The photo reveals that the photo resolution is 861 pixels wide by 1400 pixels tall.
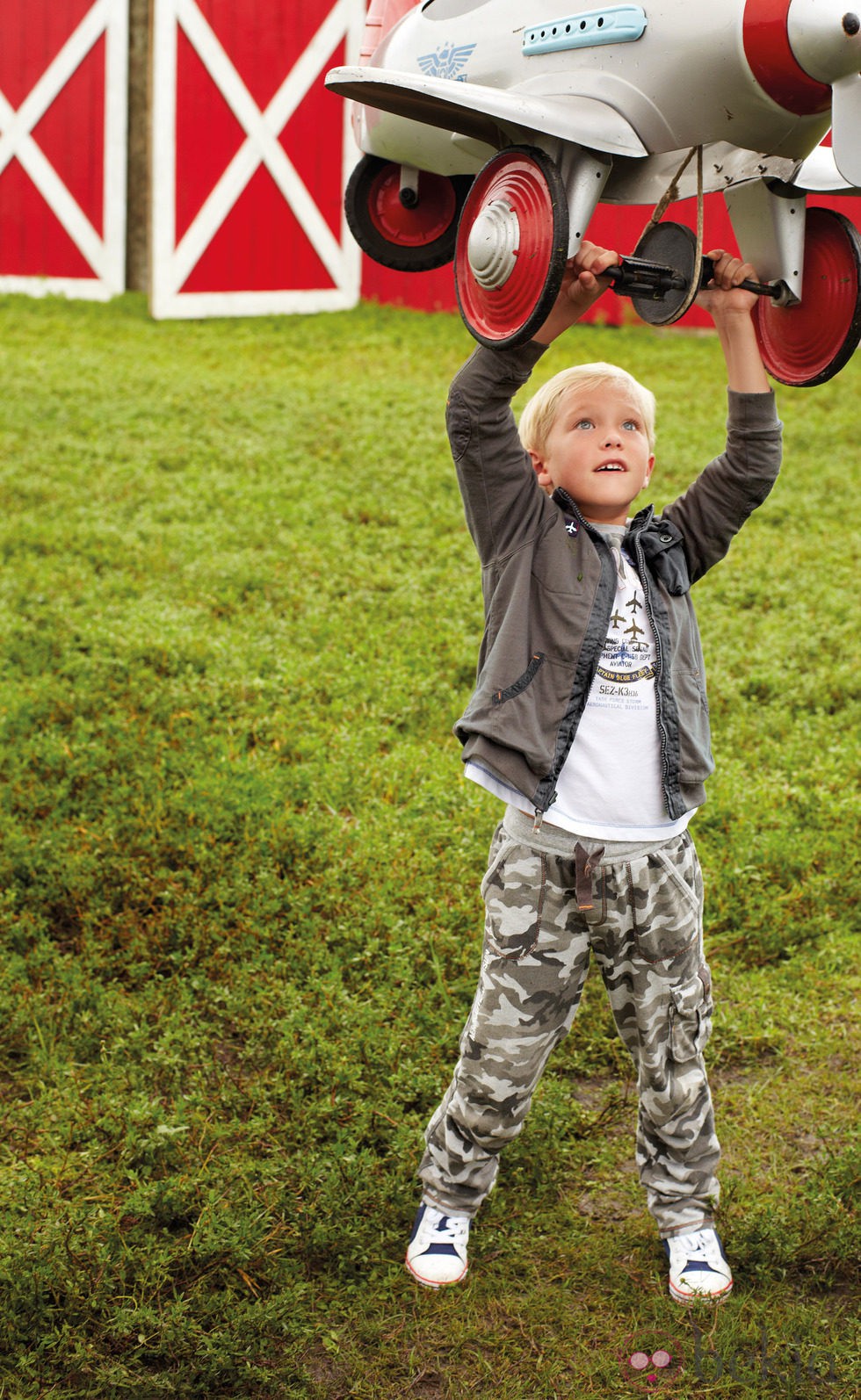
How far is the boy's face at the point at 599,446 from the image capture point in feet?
7.30

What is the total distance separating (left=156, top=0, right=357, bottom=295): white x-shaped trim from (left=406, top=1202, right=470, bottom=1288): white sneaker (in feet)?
23.5

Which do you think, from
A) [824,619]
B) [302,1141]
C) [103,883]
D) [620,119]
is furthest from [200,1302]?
[824,619]

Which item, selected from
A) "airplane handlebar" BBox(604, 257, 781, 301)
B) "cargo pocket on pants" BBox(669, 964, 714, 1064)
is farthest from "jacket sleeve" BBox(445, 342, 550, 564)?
"cargo pocket on pants" BBox(669, 964, 714, 1064)

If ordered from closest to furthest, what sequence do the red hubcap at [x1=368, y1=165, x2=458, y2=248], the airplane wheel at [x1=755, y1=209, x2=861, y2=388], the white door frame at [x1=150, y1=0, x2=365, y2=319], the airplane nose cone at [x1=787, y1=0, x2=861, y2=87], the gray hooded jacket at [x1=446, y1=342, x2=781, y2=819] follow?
1. the airplane nose cone at [x1=787, y1=0, x2=861, y2=87]
2. the airplane wheel at [x1=755, y1=209, x2=861, y2=388]
3. the red hubcap at [x1=368, y1=165, x2=458, y2=248]
4. the gray hooded jacket at [x1=446, y1=342, x2=781, y2=819]
5. the white door frame at [x1=150, y1=0, x2=365, y2=319]

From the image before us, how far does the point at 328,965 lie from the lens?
3.21 metres

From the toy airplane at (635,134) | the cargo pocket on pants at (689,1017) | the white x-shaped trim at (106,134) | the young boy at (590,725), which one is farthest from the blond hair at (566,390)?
the white x-shaped trim at (106,134)

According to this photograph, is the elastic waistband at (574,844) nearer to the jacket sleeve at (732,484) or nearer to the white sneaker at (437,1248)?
the jacket sleeve at (732,484)

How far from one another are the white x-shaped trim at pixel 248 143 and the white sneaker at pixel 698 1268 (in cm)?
732

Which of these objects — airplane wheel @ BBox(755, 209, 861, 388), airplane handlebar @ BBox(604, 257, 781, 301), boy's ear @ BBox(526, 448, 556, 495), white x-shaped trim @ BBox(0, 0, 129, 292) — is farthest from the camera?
white x-shaped trim @ BBox(0, 0, 129, 292)

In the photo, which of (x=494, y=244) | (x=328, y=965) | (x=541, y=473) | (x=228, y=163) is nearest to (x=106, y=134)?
(x=228, y=163)

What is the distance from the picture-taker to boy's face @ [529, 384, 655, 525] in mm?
2225

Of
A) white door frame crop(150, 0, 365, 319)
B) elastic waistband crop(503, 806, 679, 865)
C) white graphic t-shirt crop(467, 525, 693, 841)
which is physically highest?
white door frame crop(150, 0, 365, 319)

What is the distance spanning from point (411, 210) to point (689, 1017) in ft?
4.50

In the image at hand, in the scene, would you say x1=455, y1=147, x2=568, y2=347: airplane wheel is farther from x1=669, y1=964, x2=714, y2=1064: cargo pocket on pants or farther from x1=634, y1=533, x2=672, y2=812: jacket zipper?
x1=669, y1=964, x2=714, y2=1064: cargo pocket on pants
